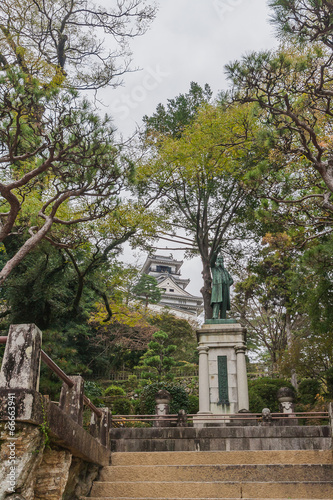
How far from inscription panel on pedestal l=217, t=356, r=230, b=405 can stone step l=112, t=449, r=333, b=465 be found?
187 inches

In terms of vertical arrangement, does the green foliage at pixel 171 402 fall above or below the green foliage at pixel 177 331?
below

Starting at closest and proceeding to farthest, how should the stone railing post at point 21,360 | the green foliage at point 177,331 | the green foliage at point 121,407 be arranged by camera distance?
the stone railing post at point 21,360
the green foliage at point 121,407
the green foliage at point 177,331

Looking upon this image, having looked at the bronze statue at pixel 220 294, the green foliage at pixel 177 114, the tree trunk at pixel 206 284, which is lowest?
the bronze statue at pixel 220 294

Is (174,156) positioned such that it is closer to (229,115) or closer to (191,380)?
(229,115)

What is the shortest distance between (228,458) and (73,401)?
2.92 m

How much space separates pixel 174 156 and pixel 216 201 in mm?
2689

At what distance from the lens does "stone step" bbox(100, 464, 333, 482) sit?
6.03 metres

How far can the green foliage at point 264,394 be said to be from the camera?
47.4 ft

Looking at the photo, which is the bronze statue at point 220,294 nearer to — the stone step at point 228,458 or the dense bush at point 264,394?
the dense bush at point 264,394

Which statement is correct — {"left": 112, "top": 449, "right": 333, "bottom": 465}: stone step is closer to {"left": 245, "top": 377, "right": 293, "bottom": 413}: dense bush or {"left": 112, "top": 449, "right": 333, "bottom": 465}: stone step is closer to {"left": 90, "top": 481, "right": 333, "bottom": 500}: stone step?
{"left": 90, "top": 481, "right": 333, "bottom": 500}: stone step

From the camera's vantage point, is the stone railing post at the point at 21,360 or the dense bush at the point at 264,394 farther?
the dense bush at the point at 264,394

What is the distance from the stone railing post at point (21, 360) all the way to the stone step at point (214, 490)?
270cm

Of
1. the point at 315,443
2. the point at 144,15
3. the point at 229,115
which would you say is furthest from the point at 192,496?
the point at 229,115

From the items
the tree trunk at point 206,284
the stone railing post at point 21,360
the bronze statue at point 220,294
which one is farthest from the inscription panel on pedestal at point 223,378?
the stone railing post at point 21,360
